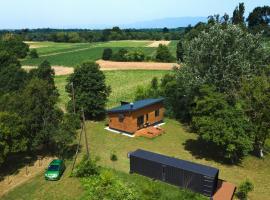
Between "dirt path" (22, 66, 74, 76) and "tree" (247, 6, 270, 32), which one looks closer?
"dirt path" (22, 66, 74, 76)

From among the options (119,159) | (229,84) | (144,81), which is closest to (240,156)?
(229,84)

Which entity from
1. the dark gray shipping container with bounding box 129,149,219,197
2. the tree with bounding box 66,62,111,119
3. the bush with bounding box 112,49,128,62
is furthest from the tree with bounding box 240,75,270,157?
the bush with bounding box 112,49,128,62

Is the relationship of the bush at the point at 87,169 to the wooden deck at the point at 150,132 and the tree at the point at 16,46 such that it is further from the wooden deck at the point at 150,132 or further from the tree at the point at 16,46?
the tree at the point at 16,46

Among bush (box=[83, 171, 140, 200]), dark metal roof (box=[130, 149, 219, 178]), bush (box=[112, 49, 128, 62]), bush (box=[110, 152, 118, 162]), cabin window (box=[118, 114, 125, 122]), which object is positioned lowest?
bush (box=[110, 152, 118, 162])

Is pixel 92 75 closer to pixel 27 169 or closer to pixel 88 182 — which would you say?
pixel 27 169

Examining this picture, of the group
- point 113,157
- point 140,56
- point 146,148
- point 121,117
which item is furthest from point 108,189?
point 140,56

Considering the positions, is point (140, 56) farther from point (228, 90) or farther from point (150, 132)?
point (228, 90)

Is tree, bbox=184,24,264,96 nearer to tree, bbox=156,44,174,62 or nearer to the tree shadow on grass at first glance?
the tree shadow on grass
